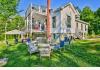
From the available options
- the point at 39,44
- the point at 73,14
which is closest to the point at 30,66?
the point at 39,44

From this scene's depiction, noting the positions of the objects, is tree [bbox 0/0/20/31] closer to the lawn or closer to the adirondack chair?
the lawn

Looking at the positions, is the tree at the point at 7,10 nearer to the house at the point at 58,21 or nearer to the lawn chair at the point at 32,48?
the house at the point at 58,21

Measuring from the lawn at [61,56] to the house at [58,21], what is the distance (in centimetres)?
17

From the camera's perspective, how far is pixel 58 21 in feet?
6.67

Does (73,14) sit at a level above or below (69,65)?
above

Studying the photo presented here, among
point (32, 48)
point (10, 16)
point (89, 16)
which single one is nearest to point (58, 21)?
point (89, 16)

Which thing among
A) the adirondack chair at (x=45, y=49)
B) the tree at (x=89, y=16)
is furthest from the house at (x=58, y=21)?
the adirondack chair at (x=45, y=49)

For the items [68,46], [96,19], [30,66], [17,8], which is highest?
[17,8]

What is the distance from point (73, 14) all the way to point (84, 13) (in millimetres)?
148

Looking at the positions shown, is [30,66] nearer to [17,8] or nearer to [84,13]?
[17,8]

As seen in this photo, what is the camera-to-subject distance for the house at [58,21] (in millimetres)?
1988

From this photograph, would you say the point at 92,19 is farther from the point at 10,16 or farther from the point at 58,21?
the point at 10,16

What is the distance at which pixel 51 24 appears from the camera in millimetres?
2033

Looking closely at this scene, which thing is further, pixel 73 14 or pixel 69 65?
pixel 69 65
